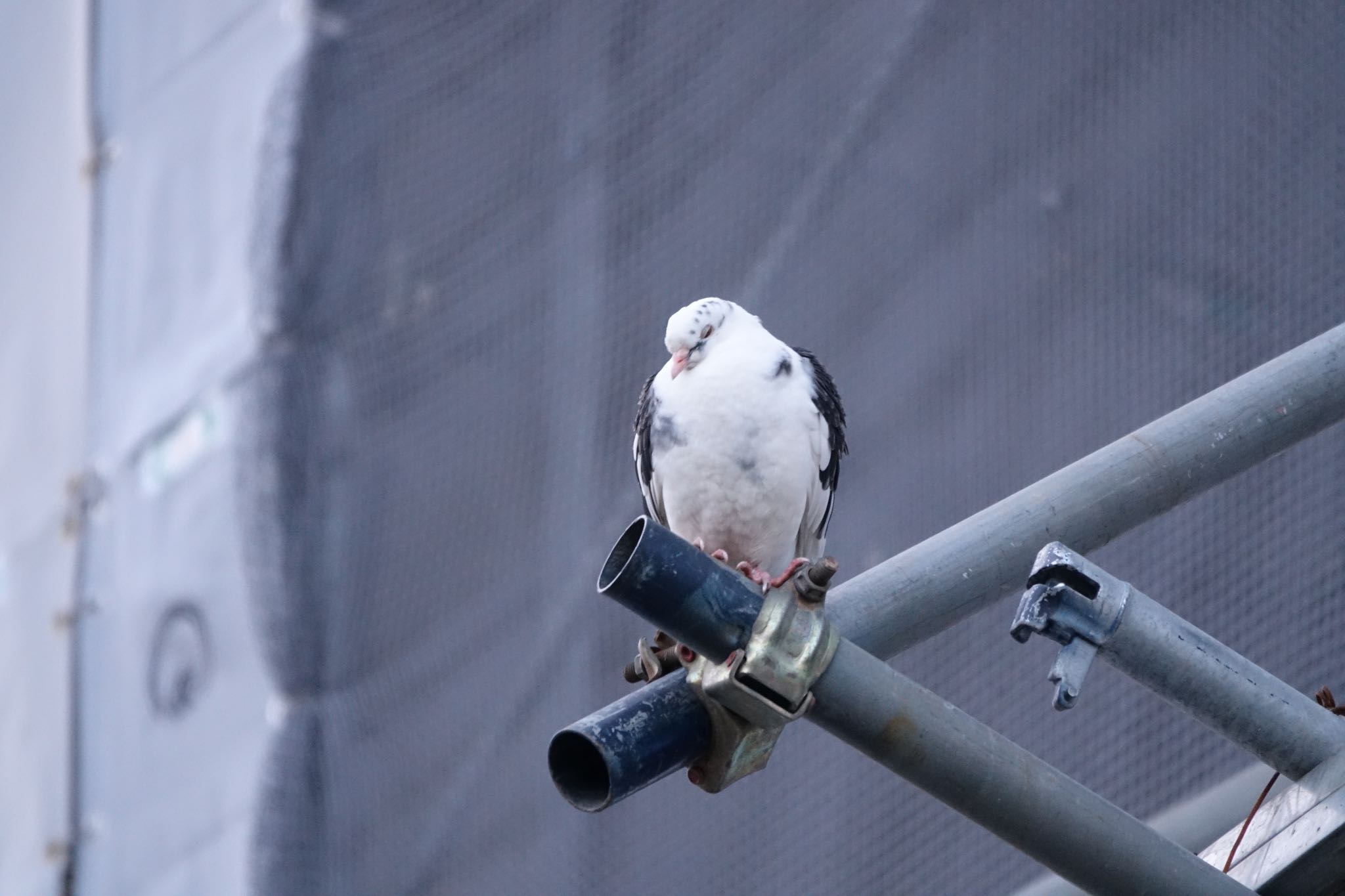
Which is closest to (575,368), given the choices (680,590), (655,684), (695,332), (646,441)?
(646,441)

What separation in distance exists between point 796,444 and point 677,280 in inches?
86.7

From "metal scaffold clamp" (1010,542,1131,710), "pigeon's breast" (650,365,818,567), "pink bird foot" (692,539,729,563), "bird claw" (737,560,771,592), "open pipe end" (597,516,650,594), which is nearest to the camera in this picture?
"open pipe end" (597,516,650,594)

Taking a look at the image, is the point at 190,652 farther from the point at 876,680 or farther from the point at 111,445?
the point at 876,680

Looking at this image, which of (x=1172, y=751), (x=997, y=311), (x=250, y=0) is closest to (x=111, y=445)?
(x=250, y=0)

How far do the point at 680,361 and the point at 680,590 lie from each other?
6.69ft

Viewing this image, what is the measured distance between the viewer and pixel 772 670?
2820 millimetres

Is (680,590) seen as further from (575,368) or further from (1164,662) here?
(575,368)

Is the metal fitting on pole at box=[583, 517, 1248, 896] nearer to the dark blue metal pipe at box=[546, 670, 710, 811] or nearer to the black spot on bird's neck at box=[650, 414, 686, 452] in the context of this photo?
the dark blue metal pipe at box=[546, 670, 710, 811]

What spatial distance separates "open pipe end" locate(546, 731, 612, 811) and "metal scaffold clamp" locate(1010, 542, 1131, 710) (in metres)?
0.62

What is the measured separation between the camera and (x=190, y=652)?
21.5 feet

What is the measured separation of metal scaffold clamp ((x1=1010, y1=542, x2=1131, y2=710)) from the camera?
2.85 metres

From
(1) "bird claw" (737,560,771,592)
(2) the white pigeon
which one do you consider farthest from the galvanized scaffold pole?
(2) the white pigeon

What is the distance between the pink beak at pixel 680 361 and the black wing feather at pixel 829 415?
1.03 feet

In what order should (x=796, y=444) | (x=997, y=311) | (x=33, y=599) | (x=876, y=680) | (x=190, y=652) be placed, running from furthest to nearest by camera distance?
1. (x=33, y=599)
2. (x=997, y=311)
3. (x=190, y=652)
4. (x=796, y=444)
5. (x=876, y=680)
